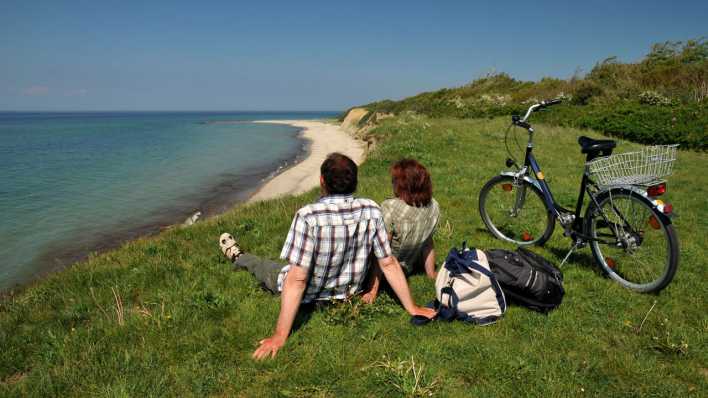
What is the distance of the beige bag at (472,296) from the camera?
4.03m

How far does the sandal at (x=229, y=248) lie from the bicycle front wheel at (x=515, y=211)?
401 centimetres

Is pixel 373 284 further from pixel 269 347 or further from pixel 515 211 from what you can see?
pixel 515 211

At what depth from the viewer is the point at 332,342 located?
149 inches

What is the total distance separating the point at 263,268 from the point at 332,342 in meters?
1.65

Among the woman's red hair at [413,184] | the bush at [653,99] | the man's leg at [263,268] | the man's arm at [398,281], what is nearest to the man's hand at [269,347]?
the man's leg at [263,268]

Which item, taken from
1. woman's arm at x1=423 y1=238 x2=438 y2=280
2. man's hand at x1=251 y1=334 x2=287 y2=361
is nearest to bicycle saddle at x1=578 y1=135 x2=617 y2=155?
woman's arm at x1=423 y1=238 x2=438 y2=280

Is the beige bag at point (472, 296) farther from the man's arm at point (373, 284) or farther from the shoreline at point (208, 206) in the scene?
the shoreline at point (208, 206)

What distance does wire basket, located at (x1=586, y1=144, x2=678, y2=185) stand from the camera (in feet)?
13.8

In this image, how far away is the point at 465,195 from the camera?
29.7ft

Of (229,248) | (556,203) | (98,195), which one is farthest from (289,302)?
(98,195)

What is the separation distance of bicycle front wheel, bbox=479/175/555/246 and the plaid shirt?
301cm

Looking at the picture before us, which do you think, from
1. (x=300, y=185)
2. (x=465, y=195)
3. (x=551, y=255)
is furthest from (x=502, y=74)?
(x=551, y=255)

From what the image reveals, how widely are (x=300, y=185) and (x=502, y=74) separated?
36134 mm

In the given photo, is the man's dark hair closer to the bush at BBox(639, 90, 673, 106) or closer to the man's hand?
the man's hand
